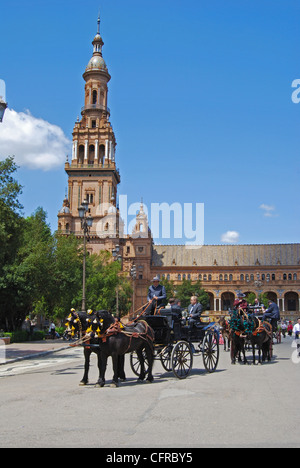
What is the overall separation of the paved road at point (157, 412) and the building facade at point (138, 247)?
205 ft

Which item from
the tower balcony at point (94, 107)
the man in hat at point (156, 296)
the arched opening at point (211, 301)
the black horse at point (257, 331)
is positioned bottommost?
the black horse at point (257, 331)

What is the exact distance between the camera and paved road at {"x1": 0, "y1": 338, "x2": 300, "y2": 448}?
20.2 feet

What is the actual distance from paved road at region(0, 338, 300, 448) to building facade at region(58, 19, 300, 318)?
62553mm

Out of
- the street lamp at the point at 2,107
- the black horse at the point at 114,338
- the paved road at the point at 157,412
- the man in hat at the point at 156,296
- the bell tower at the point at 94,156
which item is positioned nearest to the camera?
the paved road at the point at 157,412

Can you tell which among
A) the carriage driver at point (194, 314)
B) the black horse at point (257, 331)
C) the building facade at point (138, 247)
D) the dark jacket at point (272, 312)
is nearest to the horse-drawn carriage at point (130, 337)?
the carriage driver at point (194, 314)

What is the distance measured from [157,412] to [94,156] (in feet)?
289

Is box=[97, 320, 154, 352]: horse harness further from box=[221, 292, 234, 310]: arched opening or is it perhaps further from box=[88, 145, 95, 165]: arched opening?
box=[221, 292, 234, 310]: arched opening

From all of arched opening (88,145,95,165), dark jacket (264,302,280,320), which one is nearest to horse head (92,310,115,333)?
dark jacket (264,302,280,320)

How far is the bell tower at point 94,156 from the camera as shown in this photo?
89.6 metres

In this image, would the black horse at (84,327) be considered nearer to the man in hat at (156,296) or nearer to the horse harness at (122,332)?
the horse harness at (122,332)

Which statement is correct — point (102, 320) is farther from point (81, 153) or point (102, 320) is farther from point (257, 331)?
point (81, 153)

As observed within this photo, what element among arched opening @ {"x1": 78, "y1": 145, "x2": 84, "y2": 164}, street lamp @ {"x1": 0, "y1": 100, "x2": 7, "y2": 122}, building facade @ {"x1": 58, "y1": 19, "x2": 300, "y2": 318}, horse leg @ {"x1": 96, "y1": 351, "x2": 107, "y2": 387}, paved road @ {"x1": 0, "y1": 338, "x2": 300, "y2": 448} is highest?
arched opening @ {"x1": 78, "y1": 145, "x2": 84, "y2": 164}
